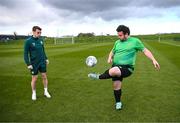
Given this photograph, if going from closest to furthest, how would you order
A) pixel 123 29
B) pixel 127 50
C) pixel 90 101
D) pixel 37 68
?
1. pixel 123 29
2. pixel 127 50
3. pixel 90 101
4. pixel 37 68

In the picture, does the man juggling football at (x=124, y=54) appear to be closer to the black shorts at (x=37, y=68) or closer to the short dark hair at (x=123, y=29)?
the short dark hair at (x=123, y=29)

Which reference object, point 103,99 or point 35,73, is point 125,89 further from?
point 35,73

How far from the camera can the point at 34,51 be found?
371 inches

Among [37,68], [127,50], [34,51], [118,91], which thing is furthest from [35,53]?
[127,50]

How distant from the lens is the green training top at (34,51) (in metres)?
9.29

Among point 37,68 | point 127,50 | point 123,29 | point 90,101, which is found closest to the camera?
point 123,29

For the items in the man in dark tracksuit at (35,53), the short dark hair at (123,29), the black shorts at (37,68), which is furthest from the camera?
the black shorts at (37,68)

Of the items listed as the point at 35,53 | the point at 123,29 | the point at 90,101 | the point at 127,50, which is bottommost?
the point at 90,101

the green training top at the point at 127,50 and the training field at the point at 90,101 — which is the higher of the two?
the green training top at the point at 127,50

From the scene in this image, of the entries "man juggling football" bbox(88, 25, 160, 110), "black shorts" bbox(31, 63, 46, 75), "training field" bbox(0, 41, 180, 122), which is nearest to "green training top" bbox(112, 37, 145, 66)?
"man juggling football" bbox(88, 25, 160, 110)

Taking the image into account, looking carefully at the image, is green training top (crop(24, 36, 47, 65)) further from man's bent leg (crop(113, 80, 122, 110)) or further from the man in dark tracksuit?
man's bent leg (crop(113, 80, 122, 110))

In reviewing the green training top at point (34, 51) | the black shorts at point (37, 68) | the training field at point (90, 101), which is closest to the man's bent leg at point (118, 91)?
the training field at point (90, 101)

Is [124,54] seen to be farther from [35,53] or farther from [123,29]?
[35,53]

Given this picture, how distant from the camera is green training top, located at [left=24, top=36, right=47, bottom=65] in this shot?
366 inches
